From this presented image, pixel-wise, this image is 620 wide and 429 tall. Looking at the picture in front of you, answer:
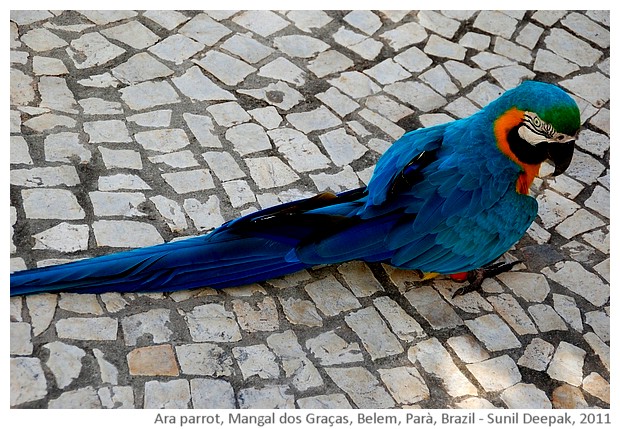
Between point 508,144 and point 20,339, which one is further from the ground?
point 508,144

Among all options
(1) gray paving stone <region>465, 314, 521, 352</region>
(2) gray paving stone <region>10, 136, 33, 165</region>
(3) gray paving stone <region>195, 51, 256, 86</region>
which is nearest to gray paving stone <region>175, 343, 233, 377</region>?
(1) gray paving stone <region>465, 314, 521, 352</region>

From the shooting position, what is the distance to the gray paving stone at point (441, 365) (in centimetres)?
369

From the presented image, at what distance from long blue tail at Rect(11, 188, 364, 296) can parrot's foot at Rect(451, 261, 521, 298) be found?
2.57 feet

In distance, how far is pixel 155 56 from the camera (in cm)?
519

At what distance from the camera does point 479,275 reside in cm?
418

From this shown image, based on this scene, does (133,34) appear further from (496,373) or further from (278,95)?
(496,373)

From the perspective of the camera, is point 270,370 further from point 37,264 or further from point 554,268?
point 554,268

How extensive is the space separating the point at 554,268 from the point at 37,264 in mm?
2762

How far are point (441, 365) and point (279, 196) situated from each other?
136 cm

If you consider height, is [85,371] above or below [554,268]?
below

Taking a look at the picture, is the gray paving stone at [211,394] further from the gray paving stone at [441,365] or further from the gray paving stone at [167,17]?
the gray paving stone at [167,17]

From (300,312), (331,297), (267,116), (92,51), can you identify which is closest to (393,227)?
(331,297)

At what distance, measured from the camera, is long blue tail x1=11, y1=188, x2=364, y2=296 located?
12.1 feet
